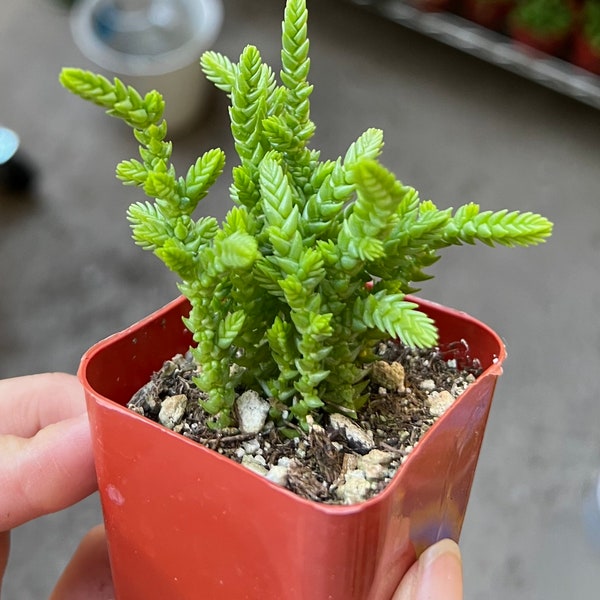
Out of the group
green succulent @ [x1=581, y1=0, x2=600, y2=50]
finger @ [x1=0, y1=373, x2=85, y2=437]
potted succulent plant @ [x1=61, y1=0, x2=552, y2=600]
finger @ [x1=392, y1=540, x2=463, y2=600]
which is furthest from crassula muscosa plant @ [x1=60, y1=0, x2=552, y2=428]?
green succulent @ [x1=581, y1=0, x2=600, y2=50]

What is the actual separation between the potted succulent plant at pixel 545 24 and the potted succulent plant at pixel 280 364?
141cm

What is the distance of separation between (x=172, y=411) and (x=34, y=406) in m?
0.32

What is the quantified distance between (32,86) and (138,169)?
1568 millimetres

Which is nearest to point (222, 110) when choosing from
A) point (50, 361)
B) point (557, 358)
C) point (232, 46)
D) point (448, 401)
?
point (232, 46)

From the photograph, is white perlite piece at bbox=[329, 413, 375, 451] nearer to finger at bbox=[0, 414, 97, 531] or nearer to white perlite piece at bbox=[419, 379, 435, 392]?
white perlite piece at bbox=[419, 379, 435, 392]

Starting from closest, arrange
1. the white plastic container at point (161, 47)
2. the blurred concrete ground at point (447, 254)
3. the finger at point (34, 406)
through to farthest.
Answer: the finger at point (34, 406)
the blurred concrete ground at point (447, 254)
the white plastic container at point (161, 47)

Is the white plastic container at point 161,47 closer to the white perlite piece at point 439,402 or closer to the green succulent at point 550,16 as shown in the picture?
the green succulent at point 550,16

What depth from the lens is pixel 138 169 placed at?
1.44ft

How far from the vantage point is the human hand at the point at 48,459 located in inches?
26.0

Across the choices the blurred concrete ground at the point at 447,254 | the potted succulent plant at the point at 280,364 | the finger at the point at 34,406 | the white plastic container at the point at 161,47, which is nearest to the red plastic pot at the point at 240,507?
the potted succulent plant at the point at 280,364

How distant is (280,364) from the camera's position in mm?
479

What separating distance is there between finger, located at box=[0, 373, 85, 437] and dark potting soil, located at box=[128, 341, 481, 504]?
0.25m

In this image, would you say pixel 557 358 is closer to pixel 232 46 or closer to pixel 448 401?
A: pixel 448 401

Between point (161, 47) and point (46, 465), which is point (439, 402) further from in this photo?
point (161, 47)
